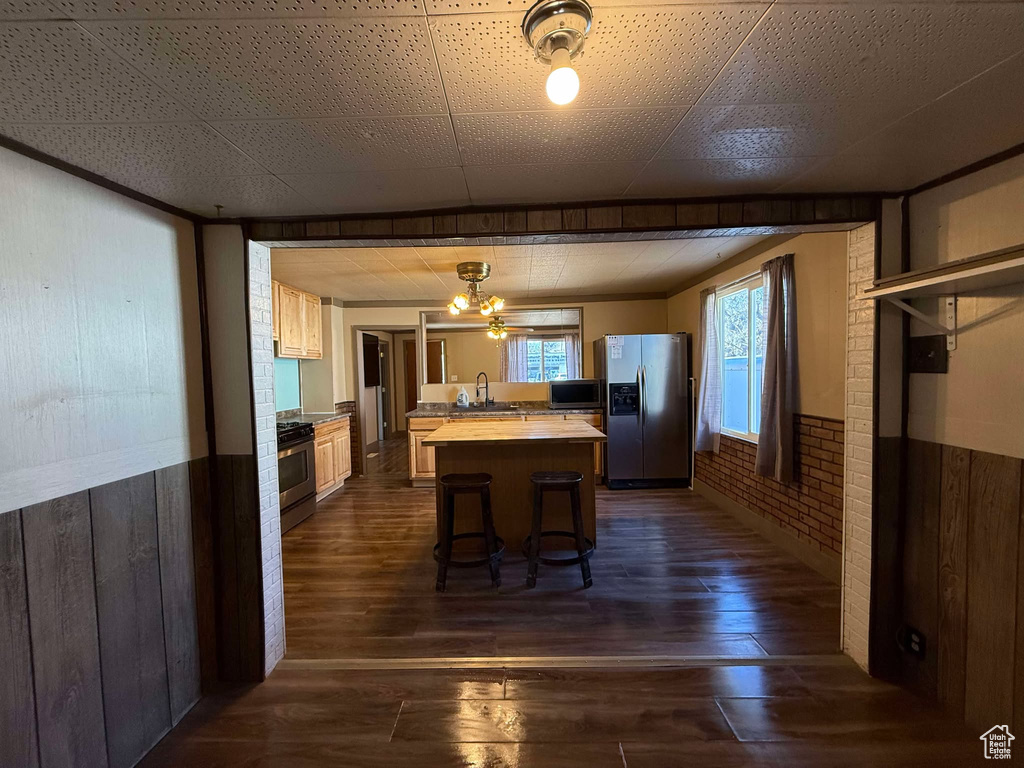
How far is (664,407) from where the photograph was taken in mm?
4645

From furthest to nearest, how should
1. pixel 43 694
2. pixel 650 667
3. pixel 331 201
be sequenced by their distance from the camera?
pixel 650 667 → pixel 331 201 → pixel 43 694

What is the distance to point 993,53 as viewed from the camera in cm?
97

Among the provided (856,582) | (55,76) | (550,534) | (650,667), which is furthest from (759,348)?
(55,76)

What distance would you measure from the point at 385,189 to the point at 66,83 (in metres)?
0.86

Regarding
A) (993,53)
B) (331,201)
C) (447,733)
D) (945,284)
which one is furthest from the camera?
(331,201)

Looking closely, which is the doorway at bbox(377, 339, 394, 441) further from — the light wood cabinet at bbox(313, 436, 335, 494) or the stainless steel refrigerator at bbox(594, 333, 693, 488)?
the stainless steel refrigerator at bbox(594, 333, 693, 488)

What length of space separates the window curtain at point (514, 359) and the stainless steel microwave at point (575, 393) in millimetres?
3640

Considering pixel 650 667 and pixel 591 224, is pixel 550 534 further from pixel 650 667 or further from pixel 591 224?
pixel 591 224

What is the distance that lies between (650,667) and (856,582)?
1027 millimetres

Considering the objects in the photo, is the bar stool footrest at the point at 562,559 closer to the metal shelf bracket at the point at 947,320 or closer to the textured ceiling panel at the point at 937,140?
the metal shelf bracket at the point at 947,320

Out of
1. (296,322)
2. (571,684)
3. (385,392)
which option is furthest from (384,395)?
(571,684)

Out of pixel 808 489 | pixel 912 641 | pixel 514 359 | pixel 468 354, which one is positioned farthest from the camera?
pixel 468 354

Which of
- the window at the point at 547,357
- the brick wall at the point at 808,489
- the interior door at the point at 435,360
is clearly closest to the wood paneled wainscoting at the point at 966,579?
the brick wall at the point at 808,489

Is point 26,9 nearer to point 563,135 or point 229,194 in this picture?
point 229,194
